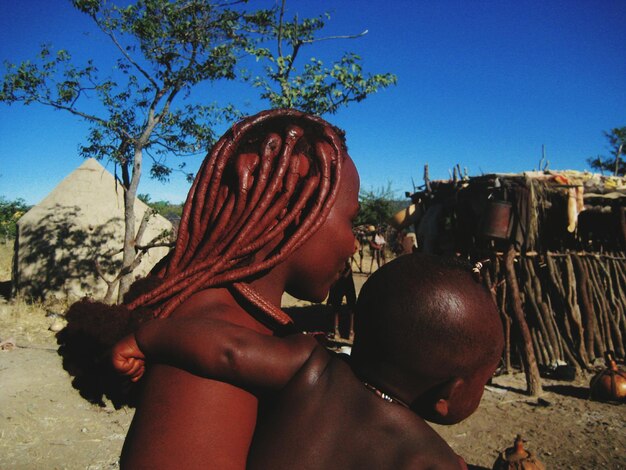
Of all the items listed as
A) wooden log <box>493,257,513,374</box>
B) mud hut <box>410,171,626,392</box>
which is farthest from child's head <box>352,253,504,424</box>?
wooden log <box>493,257,513,374</box>

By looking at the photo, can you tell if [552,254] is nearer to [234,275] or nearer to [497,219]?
[497,219]

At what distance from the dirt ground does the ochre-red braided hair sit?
14.0ft

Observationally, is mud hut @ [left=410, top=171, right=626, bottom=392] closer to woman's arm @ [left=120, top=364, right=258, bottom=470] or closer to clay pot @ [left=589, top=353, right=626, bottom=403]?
clay pot @ [left=589, top=353, right=626, bottom=403]

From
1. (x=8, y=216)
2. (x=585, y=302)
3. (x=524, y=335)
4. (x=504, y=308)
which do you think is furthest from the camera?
(x=8, y=216)

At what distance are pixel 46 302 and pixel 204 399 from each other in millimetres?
11476

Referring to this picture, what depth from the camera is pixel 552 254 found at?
7.96 metres

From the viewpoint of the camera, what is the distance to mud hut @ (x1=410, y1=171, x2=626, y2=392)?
750 centimetres

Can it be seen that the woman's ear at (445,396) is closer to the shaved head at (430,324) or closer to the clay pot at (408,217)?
the shaved head at (430,324)

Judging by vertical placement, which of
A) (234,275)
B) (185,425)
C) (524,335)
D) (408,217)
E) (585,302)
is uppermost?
(408,217)

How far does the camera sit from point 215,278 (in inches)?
44.2

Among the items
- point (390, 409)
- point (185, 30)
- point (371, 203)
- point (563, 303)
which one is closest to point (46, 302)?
point (185, 30)

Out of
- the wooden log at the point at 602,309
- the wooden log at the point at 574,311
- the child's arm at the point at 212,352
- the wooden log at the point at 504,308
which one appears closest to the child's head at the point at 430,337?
the child's arm at the point at 212,352

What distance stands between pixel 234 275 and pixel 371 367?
0.41 metres

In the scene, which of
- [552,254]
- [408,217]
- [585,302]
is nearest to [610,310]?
[585,302]
